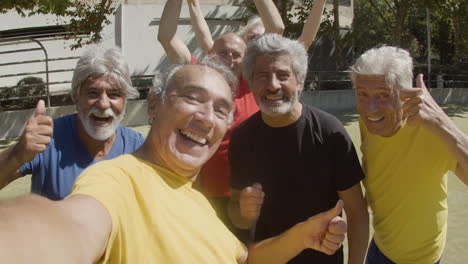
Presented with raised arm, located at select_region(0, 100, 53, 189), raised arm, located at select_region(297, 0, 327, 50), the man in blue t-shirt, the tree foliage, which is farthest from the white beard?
the tree foliage

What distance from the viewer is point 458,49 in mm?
18766

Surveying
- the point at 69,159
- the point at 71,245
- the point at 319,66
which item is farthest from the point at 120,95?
the point at 319,66

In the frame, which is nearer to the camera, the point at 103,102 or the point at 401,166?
the point at 401,166

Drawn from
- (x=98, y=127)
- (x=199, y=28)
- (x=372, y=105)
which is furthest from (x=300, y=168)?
(x=199, y=28)

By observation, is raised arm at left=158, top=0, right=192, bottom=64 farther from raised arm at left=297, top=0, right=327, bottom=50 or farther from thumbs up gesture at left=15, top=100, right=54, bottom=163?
thumbs up gesture at left=15, top=100, right=54, bottom=163

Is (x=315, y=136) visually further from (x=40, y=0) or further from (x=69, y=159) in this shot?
(x=40, y=0)

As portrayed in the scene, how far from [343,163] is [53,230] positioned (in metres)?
1.59

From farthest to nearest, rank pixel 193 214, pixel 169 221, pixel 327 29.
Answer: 1. pixel 327 29
2. pixel 193 214
3. pixel 169 221

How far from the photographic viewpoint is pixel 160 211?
4.41ft

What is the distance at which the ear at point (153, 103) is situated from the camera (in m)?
1.67

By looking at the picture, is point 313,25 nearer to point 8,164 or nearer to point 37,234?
point 8,164

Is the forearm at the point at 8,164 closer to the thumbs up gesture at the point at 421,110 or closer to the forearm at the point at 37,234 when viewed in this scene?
the forearm at the point at 37,234

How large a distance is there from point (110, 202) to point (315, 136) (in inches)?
49.8

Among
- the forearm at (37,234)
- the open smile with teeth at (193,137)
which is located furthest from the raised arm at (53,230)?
the open smile with teeth at (193,137)
